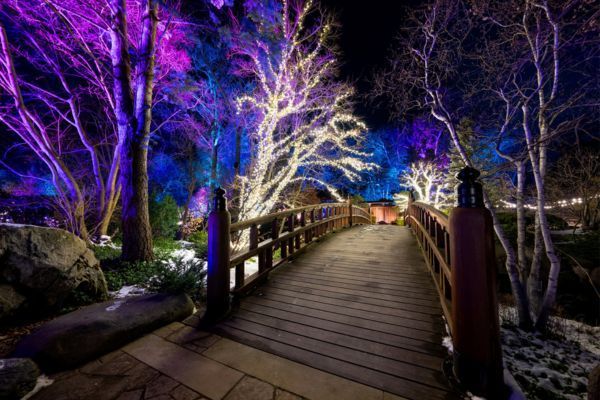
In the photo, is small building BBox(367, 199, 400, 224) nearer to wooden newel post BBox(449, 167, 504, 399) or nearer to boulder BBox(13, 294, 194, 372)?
wooden newel post BBox(449, 167, 504, 399)

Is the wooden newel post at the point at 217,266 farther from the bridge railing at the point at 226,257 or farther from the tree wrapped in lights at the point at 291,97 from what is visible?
the tree wrapped in lights at the point at 291,97

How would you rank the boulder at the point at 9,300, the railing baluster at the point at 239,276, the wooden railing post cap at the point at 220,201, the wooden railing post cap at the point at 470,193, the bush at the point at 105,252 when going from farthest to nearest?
the bush at the point at 105,252
the railing baluster at the point at 239,276
the wooden railing post cap at the point at 220,201
the boulder at the point at 9,300
the wooden railing post cap at the point at 470,193

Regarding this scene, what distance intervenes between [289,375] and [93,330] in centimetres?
184

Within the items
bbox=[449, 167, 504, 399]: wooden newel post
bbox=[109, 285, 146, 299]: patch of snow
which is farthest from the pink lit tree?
bbox=[449, 167, 504, 399]: wooden newel post

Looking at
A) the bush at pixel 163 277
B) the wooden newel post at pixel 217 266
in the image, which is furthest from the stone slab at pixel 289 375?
the bush at pixel 163 277

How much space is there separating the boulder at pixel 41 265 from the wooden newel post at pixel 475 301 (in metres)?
4.40

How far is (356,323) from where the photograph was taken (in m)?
2.85

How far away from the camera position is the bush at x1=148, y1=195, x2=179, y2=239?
9.52m

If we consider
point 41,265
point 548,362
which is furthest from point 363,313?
point 41,265

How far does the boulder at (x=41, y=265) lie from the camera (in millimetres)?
2727

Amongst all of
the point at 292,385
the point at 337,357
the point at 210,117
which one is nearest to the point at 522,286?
the point at 337,357

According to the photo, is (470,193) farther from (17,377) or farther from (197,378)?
(17,377)

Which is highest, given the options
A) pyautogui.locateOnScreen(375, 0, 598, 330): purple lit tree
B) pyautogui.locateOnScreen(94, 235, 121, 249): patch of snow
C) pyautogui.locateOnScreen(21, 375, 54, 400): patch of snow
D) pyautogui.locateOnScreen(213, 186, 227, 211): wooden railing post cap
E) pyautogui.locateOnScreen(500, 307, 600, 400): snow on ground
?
pyautogui.locateOnScreen(375, 0, 598, 330): purple lit tree

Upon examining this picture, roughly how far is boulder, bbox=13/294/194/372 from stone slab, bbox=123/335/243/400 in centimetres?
17
